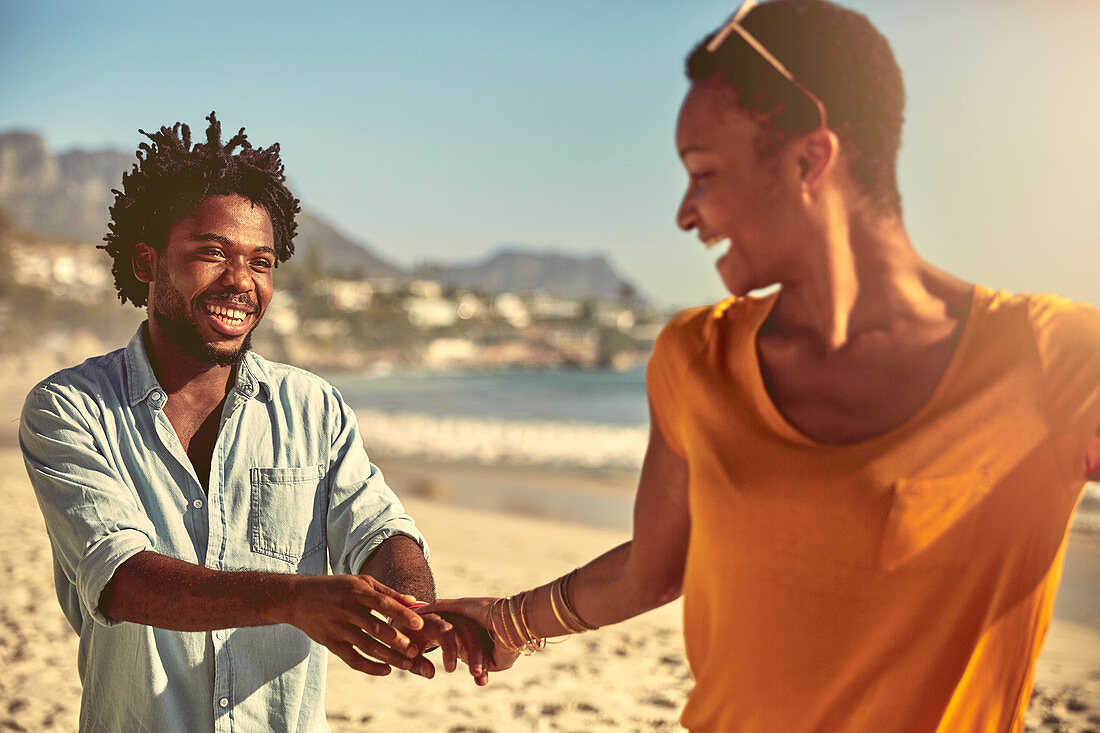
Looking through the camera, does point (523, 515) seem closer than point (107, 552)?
No

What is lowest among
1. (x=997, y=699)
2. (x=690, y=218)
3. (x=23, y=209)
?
(x=997, y=699)

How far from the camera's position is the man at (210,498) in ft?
5.60

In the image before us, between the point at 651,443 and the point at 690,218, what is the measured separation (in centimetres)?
35

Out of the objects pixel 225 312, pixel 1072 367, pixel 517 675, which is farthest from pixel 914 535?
pixel 517 675

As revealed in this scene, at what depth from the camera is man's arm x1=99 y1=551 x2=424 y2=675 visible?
165cm

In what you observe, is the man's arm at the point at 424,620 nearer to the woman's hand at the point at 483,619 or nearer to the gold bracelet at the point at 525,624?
the woman's hand at the point at 483,619

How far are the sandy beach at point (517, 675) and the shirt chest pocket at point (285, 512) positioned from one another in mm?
2809

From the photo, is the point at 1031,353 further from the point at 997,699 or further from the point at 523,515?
the point at 523,515

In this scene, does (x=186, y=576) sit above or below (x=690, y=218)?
below

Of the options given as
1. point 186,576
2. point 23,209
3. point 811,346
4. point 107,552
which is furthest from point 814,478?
point 23,209

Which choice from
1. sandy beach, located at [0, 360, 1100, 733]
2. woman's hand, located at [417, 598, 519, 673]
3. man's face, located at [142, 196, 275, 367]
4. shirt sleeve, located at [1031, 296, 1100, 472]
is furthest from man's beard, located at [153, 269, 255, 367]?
sandy beach, located at [0, 360, 1100, 733]

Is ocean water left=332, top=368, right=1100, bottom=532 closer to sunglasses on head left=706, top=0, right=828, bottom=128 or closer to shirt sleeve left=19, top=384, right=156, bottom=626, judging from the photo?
shirt sleeve left=19, top=384, right=156, bottom=626

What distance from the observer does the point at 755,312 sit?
131 cm

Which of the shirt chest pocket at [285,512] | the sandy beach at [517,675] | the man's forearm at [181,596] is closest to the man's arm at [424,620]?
the shirt chest pocket at [285,512]
